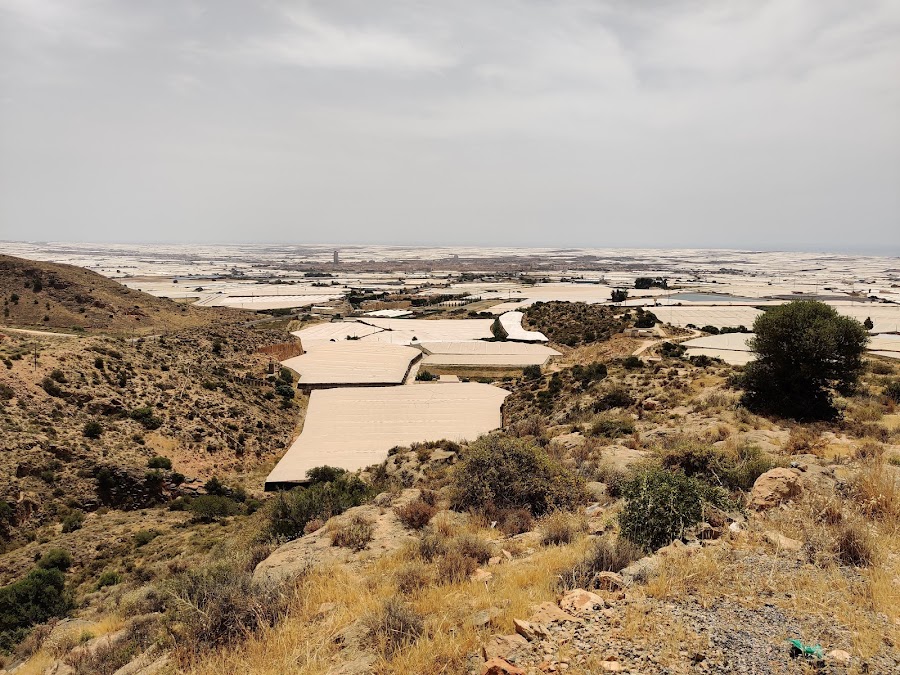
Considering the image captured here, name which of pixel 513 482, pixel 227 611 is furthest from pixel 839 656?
pixel 513 482

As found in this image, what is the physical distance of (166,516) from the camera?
61.9 ft

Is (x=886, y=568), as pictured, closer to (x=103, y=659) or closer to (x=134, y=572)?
(x=103, y=659)

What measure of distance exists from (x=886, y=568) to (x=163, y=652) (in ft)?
30.7

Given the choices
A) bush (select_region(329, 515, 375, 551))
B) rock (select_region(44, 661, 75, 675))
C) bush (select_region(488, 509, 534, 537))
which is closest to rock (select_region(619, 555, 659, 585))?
bush (select_region(488, 509, 534, 537))

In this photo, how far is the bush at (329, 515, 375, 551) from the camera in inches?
363

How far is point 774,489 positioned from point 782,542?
2121 mm

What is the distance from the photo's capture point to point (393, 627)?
17.8 ft

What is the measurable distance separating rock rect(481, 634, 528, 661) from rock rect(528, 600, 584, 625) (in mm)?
343

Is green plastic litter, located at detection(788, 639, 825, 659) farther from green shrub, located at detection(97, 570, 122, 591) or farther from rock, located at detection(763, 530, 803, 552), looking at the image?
green shrub, located at detection(97, 570, 122, 591)

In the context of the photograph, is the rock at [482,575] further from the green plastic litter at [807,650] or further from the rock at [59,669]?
the rock at [59,669]

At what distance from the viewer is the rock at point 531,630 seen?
4.92m

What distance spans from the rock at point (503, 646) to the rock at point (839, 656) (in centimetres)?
276

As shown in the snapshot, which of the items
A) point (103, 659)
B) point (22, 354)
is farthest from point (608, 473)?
point (22, 354)

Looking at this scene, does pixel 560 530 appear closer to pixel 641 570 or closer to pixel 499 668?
pixel 641 570
